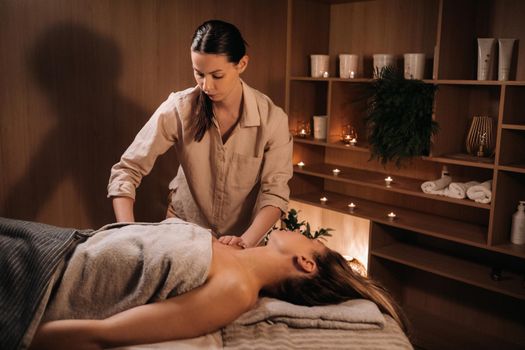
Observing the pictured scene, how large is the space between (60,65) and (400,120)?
1.72m

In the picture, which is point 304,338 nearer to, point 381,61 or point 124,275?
point 124,275

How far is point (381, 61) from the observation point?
10.6 ft

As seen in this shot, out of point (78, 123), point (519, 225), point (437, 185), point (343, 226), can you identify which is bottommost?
point (343, 226)

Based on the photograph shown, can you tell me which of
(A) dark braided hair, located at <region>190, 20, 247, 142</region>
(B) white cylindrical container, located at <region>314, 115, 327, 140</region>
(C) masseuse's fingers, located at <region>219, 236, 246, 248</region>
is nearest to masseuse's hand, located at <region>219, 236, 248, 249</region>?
(C) masseuse's fingers, located at <region>219, 236, 246, 248</region>

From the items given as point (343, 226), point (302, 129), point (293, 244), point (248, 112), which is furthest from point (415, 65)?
point (293, 244)

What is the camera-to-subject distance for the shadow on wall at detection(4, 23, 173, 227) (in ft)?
8.21

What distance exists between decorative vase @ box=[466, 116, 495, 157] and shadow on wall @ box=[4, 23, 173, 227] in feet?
5.66

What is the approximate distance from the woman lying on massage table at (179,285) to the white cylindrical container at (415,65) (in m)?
1.69

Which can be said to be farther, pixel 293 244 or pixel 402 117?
pixel 402 117

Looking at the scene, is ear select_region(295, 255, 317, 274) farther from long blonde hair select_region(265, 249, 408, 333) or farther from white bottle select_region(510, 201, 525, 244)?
white bottle select_region(510, 201, 525, 244)

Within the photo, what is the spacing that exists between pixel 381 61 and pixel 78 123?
1719 mm

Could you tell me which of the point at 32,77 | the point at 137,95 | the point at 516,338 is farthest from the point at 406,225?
the point at 32,77

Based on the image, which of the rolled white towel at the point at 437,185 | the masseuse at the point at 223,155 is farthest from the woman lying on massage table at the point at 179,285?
the rolled white towel at the point at 437,185

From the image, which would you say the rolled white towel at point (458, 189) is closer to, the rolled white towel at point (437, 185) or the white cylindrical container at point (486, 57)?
the rolled white towel at point (437, 185)
